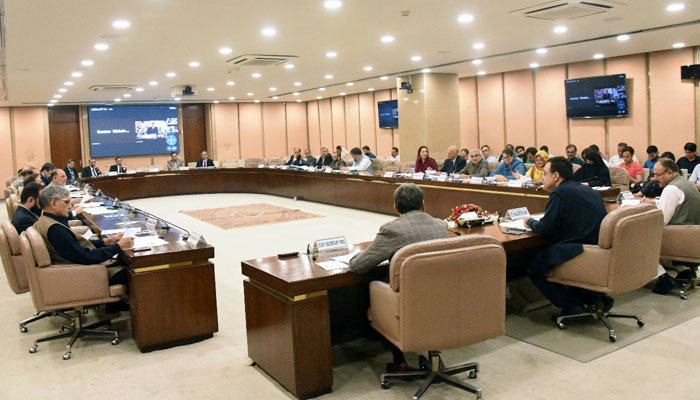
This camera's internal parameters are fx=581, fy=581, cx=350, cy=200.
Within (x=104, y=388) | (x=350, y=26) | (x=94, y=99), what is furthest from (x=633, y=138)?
(x=94, y=99)

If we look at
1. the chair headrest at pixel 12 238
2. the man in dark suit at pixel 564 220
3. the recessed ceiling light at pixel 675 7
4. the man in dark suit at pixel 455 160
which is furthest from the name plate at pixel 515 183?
the chair headrest at pixel 12 238

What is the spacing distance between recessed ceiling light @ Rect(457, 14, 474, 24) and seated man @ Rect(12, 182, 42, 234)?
16.3 ft

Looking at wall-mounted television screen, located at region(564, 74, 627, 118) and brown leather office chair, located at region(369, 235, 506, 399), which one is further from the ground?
wall-mounted television screen, located at region(564, 74, 627, 118)

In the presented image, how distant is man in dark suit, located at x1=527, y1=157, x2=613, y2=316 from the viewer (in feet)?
12.8

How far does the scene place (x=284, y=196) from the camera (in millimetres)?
13898

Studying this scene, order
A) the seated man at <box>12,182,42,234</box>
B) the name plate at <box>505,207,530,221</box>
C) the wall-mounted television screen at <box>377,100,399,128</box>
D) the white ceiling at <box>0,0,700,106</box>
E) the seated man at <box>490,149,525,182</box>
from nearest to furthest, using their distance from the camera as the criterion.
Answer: the name plate at <box>505,207,530,221</box>
the seated man at <box>12,182,42,234</box>
the white ceiling at <box>0,0,700,106</box>
the seated man at <box>490,149,525,182</box>
the wall-mounted television screen at <box>377,100,399,128</box>

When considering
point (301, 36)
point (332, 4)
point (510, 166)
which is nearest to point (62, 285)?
point (332, 4)

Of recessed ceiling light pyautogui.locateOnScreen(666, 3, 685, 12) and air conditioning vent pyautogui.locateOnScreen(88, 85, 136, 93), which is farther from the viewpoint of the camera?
air conditioning vent pyautogui.locateOnScreen(88, 85, 136, 93)

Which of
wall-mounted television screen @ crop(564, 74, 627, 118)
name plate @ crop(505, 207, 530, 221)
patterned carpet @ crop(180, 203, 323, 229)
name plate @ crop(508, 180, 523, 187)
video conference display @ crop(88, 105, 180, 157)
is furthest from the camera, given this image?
video conference display @ crop(88, 105, 180, 157)

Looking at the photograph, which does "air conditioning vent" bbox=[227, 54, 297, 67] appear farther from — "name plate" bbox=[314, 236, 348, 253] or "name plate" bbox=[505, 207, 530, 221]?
"name plate" bbox=[314, 236, 348, 253]

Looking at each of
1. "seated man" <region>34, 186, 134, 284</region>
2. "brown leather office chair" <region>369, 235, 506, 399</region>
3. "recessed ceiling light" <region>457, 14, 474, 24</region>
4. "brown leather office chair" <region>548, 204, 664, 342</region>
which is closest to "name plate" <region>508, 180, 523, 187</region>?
"recessed ceiling light" <region>457, 14, 474, 24</region>

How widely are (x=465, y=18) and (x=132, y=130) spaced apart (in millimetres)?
14564

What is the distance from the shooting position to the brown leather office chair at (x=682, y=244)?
4.48 meters

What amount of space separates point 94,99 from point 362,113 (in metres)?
7.87
